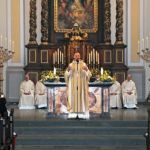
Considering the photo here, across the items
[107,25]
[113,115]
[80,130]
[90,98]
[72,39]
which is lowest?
[80,130]

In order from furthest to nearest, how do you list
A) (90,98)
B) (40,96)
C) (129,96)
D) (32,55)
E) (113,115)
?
(32,55)
(40,96)
(129,96)
(113,115)
(90,98)

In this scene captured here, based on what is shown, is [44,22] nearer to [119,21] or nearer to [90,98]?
[119,21]

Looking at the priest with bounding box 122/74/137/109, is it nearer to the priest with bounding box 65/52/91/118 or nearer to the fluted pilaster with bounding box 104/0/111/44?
the fluted pilaster with bounding box 104/0/111/44

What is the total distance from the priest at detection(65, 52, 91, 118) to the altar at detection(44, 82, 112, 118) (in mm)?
620

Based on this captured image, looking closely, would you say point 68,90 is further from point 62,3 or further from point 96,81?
point 62,3

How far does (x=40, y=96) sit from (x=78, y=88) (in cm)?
615

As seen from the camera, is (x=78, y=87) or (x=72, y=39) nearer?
(x=78, y=87)

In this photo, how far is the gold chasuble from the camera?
18250 mm

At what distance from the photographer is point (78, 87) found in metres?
18.3

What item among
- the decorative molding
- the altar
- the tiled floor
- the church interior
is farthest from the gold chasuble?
the decorative molding

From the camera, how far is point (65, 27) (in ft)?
85.3

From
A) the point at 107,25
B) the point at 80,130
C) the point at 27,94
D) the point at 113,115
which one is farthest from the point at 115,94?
the point at 80,130

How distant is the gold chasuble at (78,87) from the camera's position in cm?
1825

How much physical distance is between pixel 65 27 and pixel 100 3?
69.2 inches
